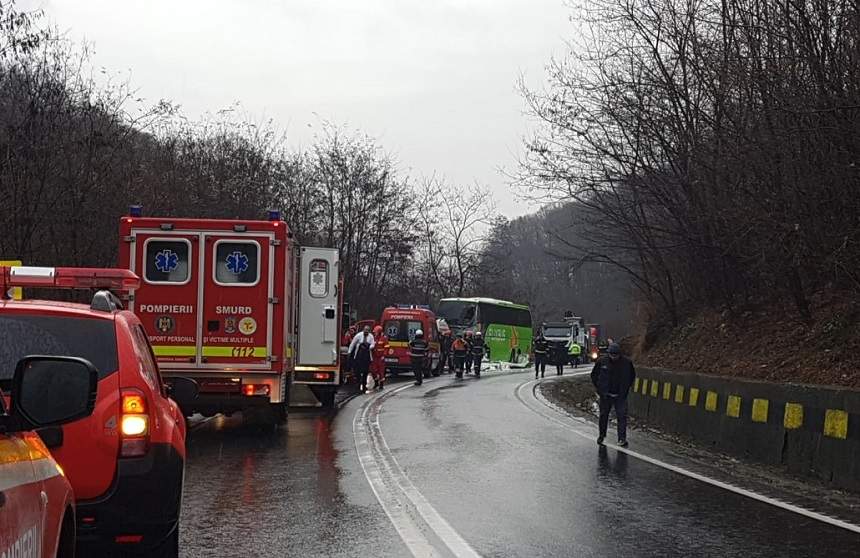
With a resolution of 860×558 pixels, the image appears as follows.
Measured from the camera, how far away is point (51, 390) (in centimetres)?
359

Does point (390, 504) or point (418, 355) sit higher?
point (390, 504)

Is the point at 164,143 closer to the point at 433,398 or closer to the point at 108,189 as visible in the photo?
the point at 108,189

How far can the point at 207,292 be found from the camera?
15.4m

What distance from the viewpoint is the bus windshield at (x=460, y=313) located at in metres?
52.0

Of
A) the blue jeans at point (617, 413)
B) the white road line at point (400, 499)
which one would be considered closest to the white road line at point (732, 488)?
the blue jeans at point (617, 413)

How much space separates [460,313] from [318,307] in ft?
107

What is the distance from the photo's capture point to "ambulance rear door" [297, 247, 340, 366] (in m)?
19.8

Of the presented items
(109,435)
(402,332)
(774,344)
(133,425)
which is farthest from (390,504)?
(402,332)

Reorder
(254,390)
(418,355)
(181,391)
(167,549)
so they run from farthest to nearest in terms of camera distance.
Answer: (418,355), (254,390), (181,391), (167,549)

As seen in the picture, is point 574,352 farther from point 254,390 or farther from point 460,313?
point 254,390

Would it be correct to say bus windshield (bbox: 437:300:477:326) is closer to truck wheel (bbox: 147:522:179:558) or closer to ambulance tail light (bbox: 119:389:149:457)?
truck wheel (bbox: 147:522:179:558)

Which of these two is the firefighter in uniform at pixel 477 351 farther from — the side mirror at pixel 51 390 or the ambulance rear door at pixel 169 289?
the side mirror at pixel 51 390

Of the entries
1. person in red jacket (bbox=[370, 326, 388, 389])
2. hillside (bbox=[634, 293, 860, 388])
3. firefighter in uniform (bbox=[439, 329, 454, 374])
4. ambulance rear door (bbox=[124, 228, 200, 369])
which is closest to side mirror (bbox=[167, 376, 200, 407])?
ambulance rear door (bbox=[124, 228, 200, 369])

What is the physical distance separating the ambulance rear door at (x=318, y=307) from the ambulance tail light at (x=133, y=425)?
43.6ft
